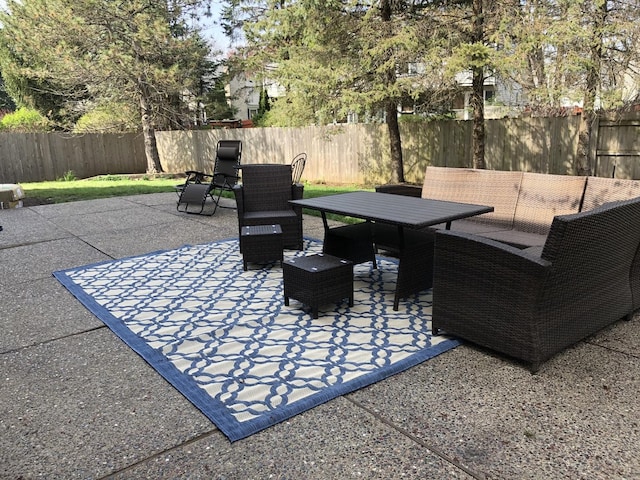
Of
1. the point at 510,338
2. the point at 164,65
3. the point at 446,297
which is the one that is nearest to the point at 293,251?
the point at 446,297

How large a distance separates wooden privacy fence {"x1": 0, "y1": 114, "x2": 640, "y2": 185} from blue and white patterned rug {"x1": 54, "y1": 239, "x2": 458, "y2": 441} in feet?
19.2

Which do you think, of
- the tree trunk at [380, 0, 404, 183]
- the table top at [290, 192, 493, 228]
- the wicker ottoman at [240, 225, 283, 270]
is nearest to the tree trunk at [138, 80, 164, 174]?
the tree trunk at [380, 0, 404, 183]

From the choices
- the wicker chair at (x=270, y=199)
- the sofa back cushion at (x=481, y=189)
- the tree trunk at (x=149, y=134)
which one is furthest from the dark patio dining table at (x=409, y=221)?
the tree trunk at (x=149, y=134)

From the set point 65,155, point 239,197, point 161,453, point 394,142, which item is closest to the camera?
point 161,453

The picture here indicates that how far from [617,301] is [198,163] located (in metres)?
14.5

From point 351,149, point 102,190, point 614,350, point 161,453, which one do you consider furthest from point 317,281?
point 102,190

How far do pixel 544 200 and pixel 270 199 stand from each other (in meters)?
2.82

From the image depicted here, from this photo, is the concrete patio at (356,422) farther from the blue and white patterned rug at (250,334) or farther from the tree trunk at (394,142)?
the tree trunk at (394,142)

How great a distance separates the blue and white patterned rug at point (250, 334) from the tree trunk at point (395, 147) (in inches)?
246

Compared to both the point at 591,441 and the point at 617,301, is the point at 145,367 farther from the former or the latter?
the point at 617,301

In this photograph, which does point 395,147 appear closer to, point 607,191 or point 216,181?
point 216,181

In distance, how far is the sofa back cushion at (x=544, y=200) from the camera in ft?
12.9

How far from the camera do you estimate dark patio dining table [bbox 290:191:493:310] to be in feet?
11.5

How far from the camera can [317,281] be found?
134 inches
